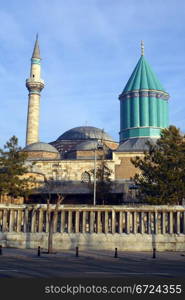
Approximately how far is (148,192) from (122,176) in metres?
24.3

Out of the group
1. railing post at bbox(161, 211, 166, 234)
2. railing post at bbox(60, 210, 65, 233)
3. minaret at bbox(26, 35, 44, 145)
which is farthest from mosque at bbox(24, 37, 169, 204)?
railing post at bbox(161, 211, 166, 234)

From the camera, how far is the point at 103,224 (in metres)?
23.2

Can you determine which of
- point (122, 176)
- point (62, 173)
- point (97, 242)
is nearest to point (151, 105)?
point (122, 176)

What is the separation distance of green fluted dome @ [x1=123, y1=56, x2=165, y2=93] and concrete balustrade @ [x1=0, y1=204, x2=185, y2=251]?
40.3m

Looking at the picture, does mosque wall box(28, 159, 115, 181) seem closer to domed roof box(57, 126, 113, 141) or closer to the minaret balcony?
domed roof box(57, 126, 113, 141)

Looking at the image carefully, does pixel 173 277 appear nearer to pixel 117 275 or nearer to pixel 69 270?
pixel 117 275

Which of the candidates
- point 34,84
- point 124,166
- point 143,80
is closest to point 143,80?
point 143,80

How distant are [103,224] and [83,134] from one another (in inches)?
1757

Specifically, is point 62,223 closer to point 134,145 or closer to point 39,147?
point 134,145

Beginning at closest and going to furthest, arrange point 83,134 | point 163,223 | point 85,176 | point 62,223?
point 163,223 → point 62,223 → point 85,176 → point 83,134

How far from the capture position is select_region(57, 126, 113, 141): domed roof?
6631cm

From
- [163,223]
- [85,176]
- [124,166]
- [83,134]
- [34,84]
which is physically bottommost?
[163,223]

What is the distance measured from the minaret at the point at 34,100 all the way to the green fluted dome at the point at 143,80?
1678 centimetres

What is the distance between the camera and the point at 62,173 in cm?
5253
